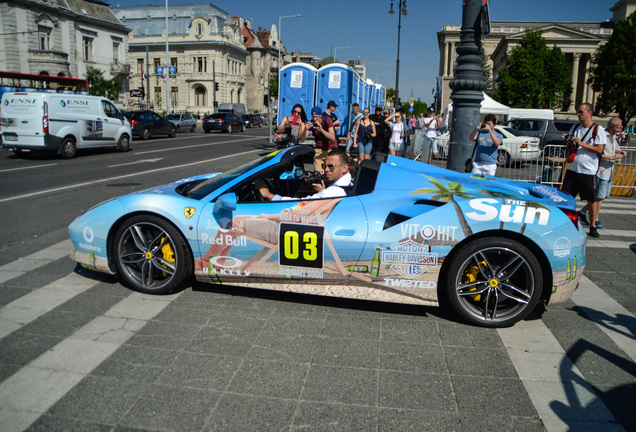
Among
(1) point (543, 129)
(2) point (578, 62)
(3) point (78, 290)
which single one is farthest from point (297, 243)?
(2) point (578, 62)

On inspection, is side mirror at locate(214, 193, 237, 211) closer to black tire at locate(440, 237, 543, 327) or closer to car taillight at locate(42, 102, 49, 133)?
black tire at locate(440, 237, 543, 327)

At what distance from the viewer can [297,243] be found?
393cm

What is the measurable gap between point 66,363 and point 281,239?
67.9 inches

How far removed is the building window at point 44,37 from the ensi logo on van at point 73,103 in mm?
39515

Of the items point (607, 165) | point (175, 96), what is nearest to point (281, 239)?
point (607, 165)

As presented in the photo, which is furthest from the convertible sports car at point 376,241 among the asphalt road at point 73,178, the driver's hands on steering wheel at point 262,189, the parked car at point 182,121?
the parked car at point 182,121

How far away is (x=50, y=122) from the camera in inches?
613

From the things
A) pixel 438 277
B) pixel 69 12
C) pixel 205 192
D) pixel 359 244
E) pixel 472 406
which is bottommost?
pixel 472 406

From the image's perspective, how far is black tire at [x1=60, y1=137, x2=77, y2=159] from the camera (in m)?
16.2

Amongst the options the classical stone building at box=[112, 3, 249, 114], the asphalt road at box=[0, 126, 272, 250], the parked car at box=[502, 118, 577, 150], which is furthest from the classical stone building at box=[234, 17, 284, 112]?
the asphalt road at box=[0, 126, 272, 250]

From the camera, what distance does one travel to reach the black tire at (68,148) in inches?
636

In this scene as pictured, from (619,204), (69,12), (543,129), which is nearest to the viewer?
(619,204)

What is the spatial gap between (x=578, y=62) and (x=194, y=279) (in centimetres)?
9231

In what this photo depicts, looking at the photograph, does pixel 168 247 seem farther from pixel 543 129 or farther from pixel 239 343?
pixel 543 129
